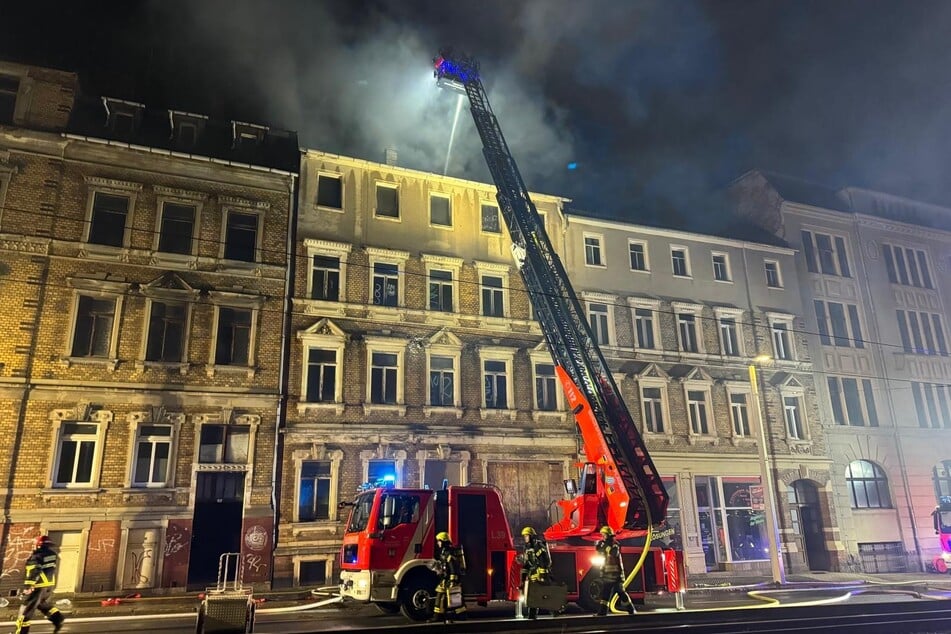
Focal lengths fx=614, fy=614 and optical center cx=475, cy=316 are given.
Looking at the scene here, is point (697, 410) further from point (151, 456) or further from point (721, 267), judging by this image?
point (151, 456)

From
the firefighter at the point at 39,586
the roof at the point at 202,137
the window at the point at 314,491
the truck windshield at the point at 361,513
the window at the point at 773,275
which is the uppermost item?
the roof at the point at 202,137

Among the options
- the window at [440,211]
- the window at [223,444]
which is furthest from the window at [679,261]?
the window at [223,444]

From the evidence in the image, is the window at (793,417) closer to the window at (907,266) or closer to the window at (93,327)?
the window at (907,266)

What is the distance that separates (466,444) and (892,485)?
19.5 metres

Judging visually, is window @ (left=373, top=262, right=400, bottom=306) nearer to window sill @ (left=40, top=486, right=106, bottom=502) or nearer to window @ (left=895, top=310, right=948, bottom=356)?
window sill @ (left=40, top=486, right=106, bottom=502)

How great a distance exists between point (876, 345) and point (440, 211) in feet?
70.4

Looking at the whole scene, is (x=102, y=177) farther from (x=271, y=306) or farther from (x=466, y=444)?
(x=466, y=444)

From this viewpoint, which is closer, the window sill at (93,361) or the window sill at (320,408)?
the window sill at (93,361)

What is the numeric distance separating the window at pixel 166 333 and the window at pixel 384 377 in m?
5.99

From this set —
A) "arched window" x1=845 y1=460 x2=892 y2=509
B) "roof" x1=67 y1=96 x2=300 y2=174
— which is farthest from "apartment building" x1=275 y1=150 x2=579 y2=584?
"arched window" x1=845 y1=460 x2=892 y2=509

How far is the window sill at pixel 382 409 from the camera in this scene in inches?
803


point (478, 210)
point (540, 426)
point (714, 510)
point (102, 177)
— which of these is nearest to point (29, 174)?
point (102, 177)

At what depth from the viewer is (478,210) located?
24.2 metres

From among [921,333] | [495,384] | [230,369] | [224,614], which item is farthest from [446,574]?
[921,333]
